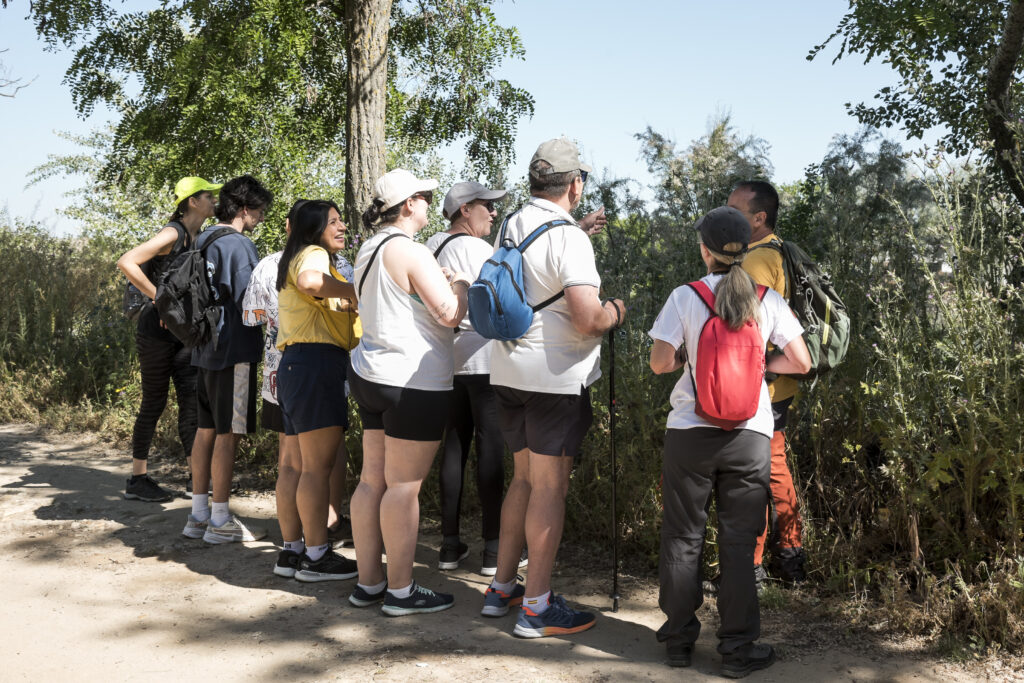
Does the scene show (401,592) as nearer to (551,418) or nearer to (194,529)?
(551,418)

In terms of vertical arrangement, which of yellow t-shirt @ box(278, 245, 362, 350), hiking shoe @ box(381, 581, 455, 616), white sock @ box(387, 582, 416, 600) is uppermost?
yellow t-shirt @ box(278, 245, 362, 350)

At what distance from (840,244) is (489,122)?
5426 mm

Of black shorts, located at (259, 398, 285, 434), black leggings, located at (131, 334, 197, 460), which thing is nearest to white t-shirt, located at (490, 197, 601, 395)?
black shorts, located at (259, 398, 285, 434)

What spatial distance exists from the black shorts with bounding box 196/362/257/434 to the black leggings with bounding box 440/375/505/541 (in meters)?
1.23

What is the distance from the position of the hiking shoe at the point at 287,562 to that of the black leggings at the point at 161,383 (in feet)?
5.36

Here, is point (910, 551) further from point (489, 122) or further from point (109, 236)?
point (109, 236)

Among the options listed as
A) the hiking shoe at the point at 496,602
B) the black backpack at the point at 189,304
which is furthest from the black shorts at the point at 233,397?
the hiking shoe at the point at 496,602

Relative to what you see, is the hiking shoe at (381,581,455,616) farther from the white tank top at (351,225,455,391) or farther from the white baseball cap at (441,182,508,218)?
the white baseball cap at (441,182,508,218)

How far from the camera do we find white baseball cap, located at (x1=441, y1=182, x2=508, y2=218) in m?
4.91

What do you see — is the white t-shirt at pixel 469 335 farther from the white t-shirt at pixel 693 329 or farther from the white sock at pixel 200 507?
the white sock at pixel 200 507

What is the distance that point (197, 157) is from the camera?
11.2 m

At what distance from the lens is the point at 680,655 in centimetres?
378

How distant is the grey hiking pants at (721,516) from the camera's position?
359 centimetres

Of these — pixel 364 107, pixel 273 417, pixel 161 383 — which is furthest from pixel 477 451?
pixel 364 107
